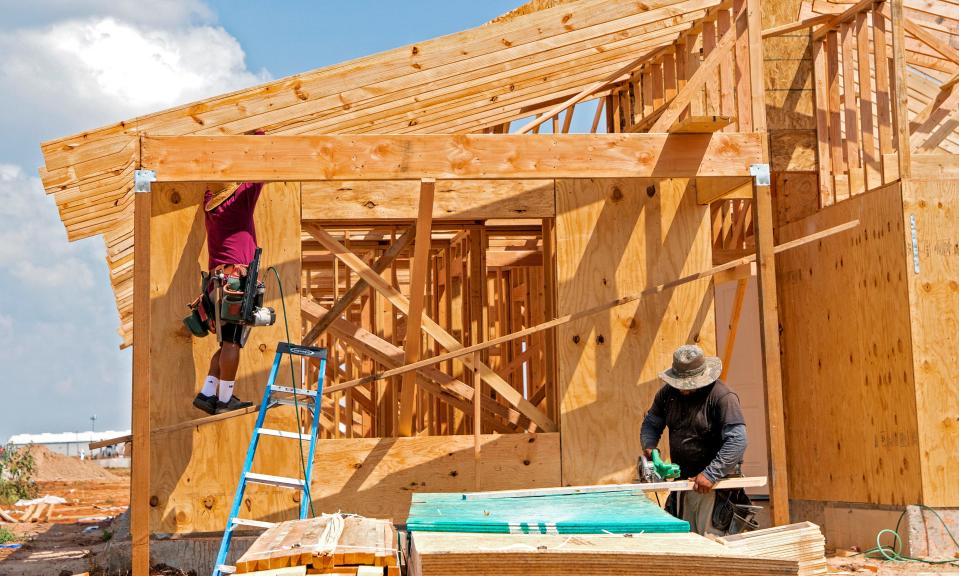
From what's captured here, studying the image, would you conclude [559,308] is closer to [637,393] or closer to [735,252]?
[637,393]

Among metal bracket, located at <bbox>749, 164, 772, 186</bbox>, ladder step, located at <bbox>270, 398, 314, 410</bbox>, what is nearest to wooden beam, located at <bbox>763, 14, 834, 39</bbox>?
metal bracket, located at <bbox>749, 164, 772, 186</bbox>

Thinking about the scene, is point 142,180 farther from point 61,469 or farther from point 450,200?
point 61,469

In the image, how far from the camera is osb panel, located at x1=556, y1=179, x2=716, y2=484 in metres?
8.40

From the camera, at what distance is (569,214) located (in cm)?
856

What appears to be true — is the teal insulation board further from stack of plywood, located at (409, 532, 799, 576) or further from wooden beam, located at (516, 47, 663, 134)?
wooden beam, located at (516, 47, 663, 134)

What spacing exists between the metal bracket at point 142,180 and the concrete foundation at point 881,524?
6.15 meters

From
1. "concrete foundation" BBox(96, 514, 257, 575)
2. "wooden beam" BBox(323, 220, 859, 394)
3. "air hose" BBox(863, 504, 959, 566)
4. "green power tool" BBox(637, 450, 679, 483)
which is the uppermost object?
"wooden beam" BBox(323, 220, 859, 394)

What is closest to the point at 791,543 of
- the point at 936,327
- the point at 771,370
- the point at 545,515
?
the point at 545,515

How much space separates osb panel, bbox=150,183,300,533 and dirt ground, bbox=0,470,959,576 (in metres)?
0.54

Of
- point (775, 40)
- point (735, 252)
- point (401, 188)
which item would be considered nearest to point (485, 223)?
point (401, 188)

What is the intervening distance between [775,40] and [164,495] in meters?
7.53

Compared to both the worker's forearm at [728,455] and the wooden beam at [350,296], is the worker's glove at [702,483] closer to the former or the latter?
the worker's forearm at [728,455]

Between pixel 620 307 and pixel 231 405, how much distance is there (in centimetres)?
300

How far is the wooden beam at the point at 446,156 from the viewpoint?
22.5 feet
